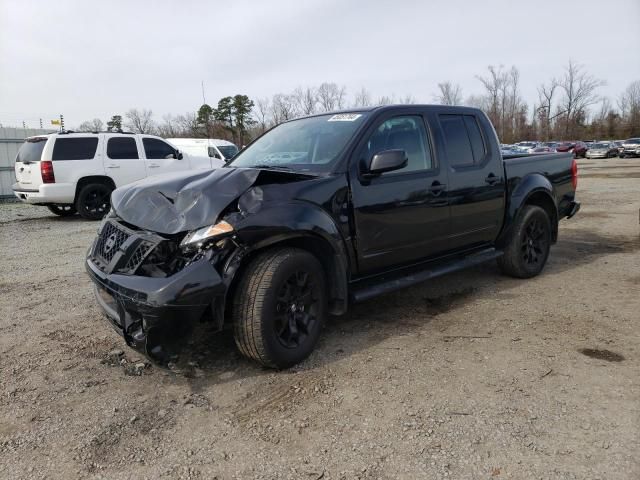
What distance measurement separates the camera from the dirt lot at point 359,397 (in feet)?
7.54

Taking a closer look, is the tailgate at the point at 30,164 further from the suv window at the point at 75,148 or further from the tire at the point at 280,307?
the tire at the point at 280,307

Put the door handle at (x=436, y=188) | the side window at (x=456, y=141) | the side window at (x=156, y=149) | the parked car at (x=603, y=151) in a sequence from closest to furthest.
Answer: the door handle at (x=436, y=188), the side window at (x=456, y=141), the side window at (x=156, y=149), the parked car at (x=603, y=151)

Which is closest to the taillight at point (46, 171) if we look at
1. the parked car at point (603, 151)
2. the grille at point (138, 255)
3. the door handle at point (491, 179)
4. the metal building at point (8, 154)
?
the metal building at point (8, 154)

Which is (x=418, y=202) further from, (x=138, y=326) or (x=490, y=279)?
(x=138, y=326)

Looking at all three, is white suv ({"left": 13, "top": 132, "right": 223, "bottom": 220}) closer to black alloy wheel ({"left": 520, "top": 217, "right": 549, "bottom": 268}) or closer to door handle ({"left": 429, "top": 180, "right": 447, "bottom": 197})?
door handle ({"left": 429, "top": 180, "right": 447, "bottom": 197})

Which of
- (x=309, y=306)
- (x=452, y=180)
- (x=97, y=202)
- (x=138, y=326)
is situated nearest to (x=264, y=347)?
(x=309, y=306)

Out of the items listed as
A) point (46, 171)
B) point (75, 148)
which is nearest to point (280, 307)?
point (46, 171)

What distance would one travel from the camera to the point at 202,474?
7.34ft

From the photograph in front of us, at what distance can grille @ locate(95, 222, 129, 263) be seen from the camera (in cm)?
312

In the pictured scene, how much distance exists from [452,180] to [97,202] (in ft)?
29.5

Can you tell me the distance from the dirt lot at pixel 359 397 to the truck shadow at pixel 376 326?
2cm

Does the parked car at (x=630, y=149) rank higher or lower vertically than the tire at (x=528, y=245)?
higher

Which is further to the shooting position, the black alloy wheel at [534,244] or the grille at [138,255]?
the black alloy wheel at [534,244]

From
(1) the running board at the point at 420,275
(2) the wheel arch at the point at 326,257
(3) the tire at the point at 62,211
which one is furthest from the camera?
(3) the tire at the point at 62,211
